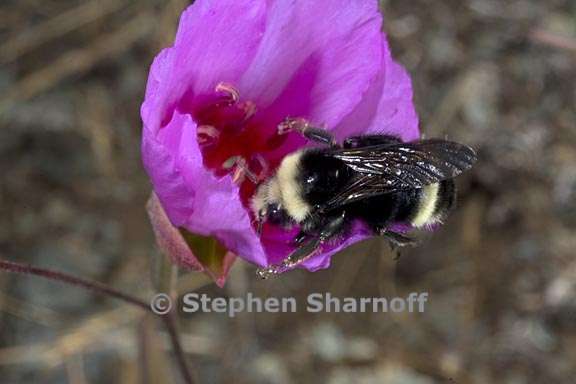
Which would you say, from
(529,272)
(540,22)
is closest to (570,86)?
(540,22)

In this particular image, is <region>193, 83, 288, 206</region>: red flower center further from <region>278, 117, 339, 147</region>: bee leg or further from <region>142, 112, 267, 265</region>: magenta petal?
<region>142, 112, 267, 265</region>: magenta petal

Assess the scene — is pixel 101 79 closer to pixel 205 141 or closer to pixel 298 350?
pixel 298 350

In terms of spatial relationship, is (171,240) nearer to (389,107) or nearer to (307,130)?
(307,130)

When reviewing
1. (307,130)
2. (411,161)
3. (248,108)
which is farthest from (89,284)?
(411,161)

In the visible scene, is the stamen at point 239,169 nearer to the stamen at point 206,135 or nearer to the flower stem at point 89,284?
the stamen at point 206,135

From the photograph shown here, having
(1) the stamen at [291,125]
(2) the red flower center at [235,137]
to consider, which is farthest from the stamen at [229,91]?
(1) the stamen at [291,125]

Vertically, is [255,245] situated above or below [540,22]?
above

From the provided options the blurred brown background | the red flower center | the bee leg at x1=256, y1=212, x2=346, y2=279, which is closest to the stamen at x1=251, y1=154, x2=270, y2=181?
the red flower center
